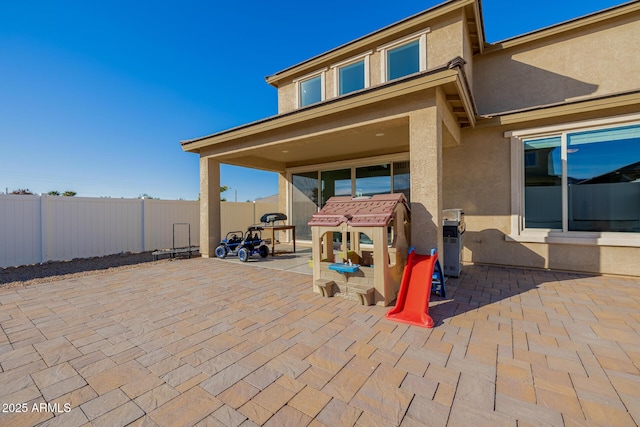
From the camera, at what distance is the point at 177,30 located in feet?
29.9

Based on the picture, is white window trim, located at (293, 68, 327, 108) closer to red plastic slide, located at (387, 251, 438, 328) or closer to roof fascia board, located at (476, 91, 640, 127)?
roof fascia board, located at (476, 91, 640, 127)

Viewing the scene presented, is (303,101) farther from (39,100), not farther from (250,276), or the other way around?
(39,100)

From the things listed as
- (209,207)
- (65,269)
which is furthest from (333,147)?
(65,269)

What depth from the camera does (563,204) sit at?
236 inches

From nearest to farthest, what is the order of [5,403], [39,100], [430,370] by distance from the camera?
[5,403]
[430,370]
[39,100]

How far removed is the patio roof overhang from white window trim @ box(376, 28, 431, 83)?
221 cm

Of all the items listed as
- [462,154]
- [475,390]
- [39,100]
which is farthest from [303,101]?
[39,100]

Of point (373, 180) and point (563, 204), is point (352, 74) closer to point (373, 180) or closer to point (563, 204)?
point (373, 180)

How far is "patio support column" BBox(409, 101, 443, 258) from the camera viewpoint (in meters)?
4.45

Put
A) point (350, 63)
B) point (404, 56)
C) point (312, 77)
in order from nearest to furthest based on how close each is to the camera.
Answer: point (404, 56) < point (350, 63) < point (312, 77)

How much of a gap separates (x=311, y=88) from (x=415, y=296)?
28.4 feet

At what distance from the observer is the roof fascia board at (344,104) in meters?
4.31

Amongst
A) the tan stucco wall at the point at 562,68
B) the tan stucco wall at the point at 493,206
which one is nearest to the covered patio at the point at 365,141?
the tan stucco wall at the point at 493,206

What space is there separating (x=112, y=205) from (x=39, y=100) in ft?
25.8
